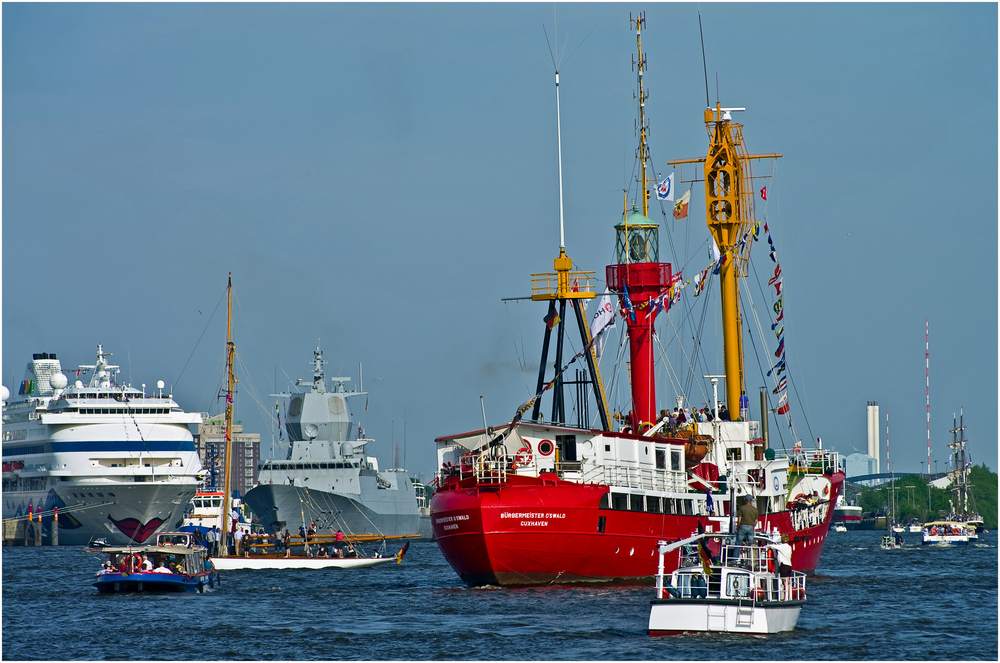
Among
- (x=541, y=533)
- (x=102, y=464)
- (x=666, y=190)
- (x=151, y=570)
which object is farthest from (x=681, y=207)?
(x=102, y=464)

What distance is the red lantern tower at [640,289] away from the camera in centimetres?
6656

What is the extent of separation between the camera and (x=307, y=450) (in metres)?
127

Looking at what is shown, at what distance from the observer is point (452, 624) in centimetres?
4353

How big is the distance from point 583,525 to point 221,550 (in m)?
30.1

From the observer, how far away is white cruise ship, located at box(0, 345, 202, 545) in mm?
124625

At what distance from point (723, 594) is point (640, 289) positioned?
30811 mm

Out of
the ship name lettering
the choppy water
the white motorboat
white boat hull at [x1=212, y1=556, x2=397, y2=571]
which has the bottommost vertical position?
the choppy water

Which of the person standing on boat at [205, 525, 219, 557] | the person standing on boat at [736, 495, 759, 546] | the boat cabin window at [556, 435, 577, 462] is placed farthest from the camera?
the person standing on boat at [205, 525, 219, 557]

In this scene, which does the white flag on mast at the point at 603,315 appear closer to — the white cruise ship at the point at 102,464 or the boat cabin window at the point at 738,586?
the boat cabin window at the point at 738,586

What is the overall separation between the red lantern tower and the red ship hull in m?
11.7

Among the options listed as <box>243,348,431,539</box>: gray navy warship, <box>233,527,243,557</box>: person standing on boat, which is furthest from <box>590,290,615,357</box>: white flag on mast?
<box>243,348,431,539</box>: gray navy warship

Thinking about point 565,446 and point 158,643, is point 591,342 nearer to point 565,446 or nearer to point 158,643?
point 565,446

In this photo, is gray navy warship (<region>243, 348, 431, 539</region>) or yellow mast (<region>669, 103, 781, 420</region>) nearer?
yellow mast (<region>669, 103, 781, 420</region>)

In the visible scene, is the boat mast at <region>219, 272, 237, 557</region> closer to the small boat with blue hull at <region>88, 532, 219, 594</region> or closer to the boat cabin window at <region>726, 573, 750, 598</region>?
the small boat with blue hull at <region>88, 532, 219, 594</region>
